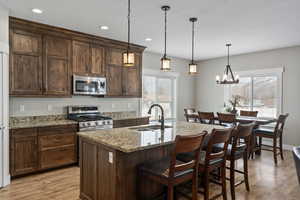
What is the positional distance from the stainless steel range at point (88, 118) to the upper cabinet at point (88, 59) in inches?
33.0

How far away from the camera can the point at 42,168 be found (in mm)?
3660

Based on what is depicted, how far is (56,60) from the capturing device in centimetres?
409

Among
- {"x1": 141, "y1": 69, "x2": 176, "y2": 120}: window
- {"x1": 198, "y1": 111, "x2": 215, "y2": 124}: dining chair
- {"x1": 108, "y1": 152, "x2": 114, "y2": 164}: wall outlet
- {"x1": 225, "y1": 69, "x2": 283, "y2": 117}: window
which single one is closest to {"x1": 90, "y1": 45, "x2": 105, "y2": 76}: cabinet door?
{"x1": 141, "y1": 69, "x2": 176, "y2": 120}: window

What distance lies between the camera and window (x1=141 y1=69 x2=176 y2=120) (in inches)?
247

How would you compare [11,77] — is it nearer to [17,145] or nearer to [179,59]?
[17,145]

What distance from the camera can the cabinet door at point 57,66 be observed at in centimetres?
396

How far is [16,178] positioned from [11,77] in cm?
174

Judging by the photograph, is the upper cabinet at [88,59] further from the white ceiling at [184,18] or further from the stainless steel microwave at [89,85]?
the white ceiling at [184,18]

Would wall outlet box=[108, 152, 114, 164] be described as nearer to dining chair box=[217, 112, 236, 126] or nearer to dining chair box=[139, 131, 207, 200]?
dining chair box=[139, 131, 207, 200]

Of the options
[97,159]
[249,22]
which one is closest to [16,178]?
[97,159]

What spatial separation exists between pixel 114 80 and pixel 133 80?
58 centimetres

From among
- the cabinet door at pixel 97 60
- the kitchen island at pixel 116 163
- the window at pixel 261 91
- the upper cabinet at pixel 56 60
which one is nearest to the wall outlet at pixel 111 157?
the kitchen island at pixel 116 163

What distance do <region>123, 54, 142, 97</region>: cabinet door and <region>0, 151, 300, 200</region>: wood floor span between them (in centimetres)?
230

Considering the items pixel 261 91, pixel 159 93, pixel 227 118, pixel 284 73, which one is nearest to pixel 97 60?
pixel 159 93
